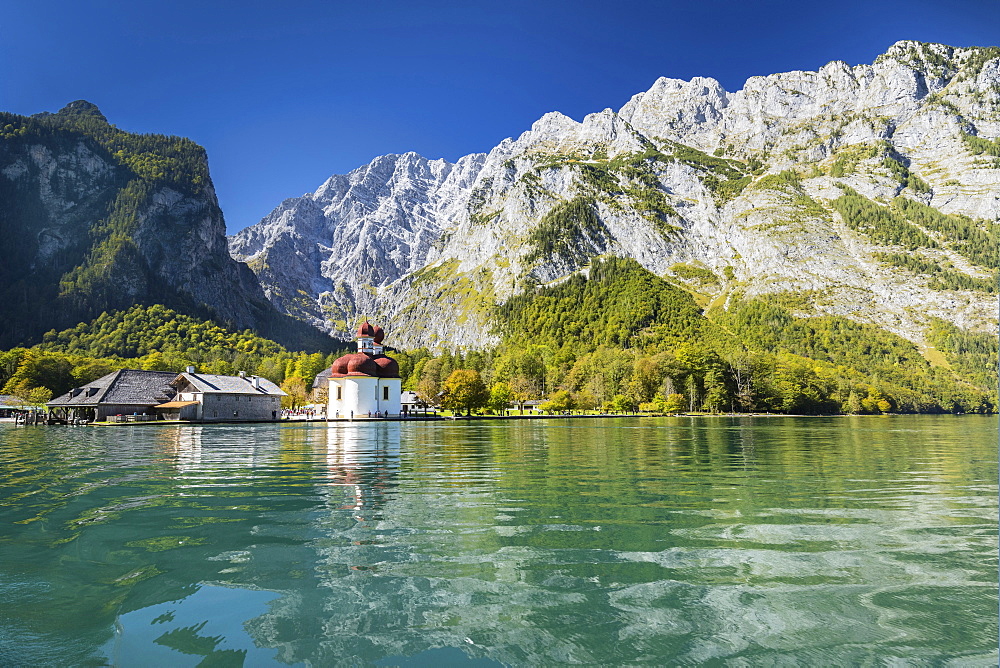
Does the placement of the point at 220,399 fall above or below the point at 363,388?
below

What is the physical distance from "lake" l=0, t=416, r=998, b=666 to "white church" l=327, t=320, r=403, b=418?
82226 millimetres

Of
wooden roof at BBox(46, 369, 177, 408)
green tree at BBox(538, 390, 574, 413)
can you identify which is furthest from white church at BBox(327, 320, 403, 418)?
green tree at BBox(538, 390, 574, 413)

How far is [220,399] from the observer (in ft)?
267

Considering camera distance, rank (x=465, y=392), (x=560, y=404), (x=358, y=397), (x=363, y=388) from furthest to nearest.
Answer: (x=560, y=404) < (x=465, y=392) < (x=363, y=388) < (x=358, y=397)

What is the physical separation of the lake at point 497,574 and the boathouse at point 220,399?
68.6m

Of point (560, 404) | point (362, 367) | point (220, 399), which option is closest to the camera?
point (220, 399)

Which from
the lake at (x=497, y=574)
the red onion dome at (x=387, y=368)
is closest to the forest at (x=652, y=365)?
the red onion dome at (x=387, y=368)

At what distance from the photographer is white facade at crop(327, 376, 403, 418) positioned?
3861 inches

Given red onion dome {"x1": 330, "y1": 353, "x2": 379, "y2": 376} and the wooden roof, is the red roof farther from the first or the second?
the wooden roof

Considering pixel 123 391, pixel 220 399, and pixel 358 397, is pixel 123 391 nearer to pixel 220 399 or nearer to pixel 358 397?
pixel 220 399

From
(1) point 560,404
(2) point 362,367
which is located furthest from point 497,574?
(1) point 560,404

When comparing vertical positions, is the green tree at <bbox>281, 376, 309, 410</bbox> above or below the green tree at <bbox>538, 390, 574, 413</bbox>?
above

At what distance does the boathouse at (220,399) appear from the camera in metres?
79.1

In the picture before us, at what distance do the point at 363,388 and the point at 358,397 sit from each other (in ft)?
5.95
